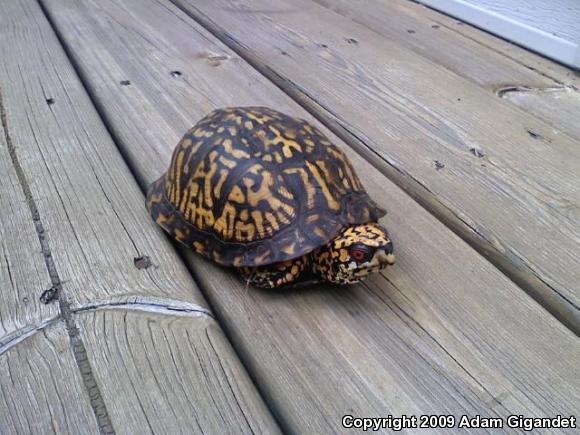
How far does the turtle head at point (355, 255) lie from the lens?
45.6 inches

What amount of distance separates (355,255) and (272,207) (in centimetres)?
21

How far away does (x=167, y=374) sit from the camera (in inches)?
39.5

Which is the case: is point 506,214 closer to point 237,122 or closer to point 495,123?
point 495,123

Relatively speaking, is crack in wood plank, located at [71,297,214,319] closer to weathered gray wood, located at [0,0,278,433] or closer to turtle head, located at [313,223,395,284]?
weathered gray wood, located at [0,0,278,433]

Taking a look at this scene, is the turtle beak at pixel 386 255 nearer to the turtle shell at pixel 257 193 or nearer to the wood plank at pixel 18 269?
the turtle shell at pixel 257 193

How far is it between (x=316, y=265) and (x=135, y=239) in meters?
0.43

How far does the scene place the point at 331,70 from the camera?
205cm

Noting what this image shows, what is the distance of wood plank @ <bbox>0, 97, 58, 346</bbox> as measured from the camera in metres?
1.07

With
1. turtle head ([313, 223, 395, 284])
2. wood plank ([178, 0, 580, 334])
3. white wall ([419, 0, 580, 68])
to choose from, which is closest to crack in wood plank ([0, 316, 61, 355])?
turtle head ([313, 223, 395, 284])

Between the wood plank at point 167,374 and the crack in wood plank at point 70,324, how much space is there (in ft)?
0.04

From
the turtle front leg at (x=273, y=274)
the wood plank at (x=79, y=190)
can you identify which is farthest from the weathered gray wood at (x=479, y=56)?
the wood plank at (x=79, y=190)

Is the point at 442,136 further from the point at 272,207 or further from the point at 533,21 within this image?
the point at 533,21

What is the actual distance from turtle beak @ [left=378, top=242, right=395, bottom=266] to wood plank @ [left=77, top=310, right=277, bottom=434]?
356mm

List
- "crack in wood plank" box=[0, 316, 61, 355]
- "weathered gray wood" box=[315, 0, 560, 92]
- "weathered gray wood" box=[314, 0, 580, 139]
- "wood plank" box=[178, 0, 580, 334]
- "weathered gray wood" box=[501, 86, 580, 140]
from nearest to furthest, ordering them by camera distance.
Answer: "crack in wood plank" box=[0, 316, 61, 355] < "wood plank" box=[178, 0, 580, 334] < "weathered gray wood" box=[501, 86, 580, 140] < "weathered gray wood" box=[314, 0, 580, 139] < "weathered gray wood" box=[315, 0, 560, 92]
